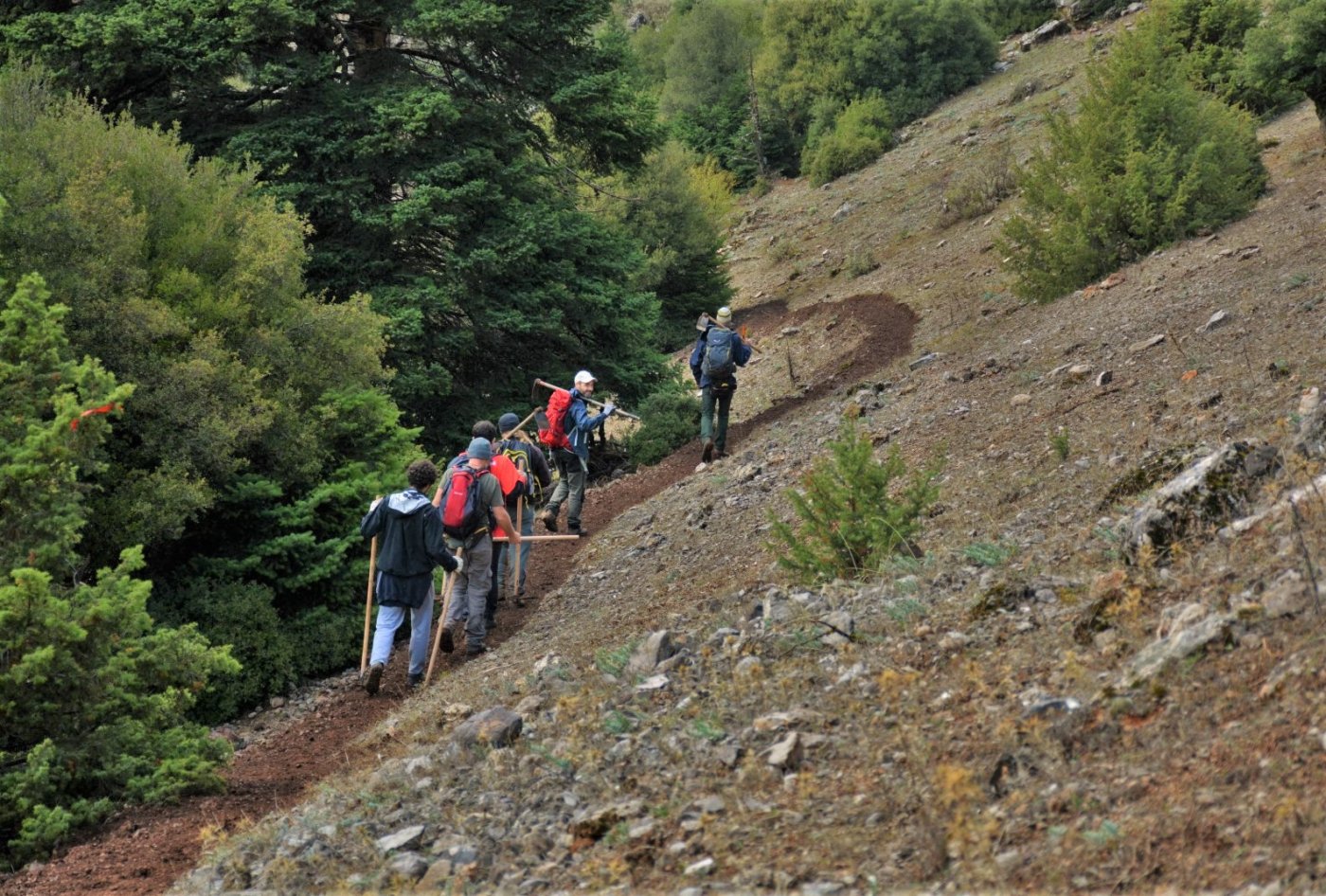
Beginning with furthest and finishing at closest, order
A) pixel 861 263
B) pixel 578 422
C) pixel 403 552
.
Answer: pixel 861 263, pixel 578 422, pixel 403 552

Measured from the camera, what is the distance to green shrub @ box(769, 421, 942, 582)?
8.69 meters

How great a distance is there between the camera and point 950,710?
588 centimetres

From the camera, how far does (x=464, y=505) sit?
11516 millimetres

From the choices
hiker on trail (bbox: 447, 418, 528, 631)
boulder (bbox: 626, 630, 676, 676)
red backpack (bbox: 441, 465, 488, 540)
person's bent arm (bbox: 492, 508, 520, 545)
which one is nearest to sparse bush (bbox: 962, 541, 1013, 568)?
boulder (bbox: 626, 630, 676, 676)

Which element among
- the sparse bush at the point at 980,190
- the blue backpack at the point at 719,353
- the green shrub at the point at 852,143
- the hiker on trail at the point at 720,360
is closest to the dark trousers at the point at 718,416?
the hiker on trail at the point at 720,360

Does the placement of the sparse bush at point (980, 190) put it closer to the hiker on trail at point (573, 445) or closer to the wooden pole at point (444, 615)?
the hiker on trail at point (573, 445)

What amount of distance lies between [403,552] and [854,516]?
399 centimetres

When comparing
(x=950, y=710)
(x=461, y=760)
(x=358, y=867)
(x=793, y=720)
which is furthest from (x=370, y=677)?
(x=950, y=710)

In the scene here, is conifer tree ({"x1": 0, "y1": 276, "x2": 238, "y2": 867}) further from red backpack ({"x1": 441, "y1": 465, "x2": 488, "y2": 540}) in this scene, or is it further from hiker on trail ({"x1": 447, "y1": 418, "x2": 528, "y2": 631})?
hiker on trail ({"x1": 447, "y1": 418, "x2": 528, "y2": 631})

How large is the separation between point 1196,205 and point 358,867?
17259 mm

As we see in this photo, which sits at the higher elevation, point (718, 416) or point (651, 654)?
point (651, 654)

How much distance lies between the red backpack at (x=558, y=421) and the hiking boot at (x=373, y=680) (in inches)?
177

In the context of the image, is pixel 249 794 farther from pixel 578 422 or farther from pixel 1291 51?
pixel 1291 51

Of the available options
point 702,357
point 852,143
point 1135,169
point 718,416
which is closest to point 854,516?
point 702,357
